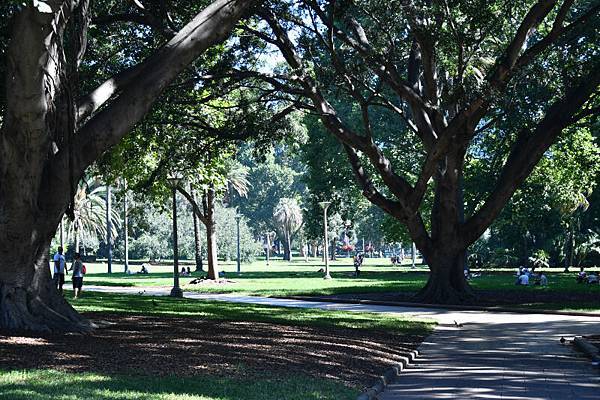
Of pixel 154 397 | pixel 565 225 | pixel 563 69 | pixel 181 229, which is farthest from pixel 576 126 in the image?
pixel 181 229

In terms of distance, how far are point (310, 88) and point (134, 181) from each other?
12285 mm

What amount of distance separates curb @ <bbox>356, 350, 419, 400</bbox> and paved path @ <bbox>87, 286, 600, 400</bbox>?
0.11 m

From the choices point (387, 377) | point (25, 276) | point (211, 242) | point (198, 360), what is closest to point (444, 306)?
point (387, 377)

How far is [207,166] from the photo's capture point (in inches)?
1069

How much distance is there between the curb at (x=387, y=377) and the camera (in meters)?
8.93

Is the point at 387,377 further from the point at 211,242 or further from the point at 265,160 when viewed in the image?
the point at 211,242

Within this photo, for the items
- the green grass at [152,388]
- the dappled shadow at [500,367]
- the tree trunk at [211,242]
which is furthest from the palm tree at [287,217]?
the green grass at [152,388]

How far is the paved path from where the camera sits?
9688 mm

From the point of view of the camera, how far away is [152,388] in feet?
26.2

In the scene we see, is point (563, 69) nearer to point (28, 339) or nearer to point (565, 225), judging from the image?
point (28, 339)

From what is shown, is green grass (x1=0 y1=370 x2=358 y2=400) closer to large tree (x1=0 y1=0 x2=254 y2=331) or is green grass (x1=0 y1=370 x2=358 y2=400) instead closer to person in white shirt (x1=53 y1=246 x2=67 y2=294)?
large tree (x1=0 y1=0 x2=254 y2=331)

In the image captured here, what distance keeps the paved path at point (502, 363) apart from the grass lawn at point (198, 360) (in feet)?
2.06

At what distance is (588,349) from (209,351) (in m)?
6.78

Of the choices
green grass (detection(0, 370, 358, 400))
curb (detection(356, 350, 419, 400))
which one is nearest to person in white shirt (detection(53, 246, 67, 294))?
curb (detection(356, 350, 419, 400))
